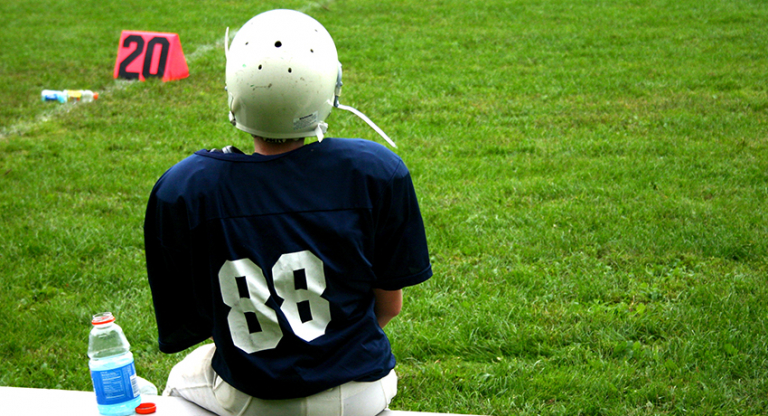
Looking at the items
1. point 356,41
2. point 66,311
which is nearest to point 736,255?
point 66,311

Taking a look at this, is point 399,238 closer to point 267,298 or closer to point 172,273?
point 267,298

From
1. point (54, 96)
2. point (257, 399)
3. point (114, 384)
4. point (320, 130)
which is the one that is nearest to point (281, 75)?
point (320, 130)

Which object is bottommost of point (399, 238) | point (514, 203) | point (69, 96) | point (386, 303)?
point (69, 96)

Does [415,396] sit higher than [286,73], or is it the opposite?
[286,73]

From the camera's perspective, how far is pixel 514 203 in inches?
231

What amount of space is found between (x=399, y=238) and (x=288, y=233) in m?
0.35

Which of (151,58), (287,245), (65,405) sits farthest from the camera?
(151,58)

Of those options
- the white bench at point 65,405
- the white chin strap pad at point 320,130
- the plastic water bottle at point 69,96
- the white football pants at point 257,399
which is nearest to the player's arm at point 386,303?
the white football pants at point 257,399

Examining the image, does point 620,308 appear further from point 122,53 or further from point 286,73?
point 122,53

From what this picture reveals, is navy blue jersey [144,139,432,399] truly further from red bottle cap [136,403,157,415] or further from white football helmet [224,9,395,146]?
red bottle cap [136,403,157,415]

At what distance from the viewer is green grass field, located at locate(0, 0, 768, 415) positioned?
372cm

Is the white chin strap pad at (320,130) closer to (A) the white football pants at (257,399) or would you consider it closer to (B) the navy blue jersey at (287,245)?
(B) the navy blue jersey at (287,245)

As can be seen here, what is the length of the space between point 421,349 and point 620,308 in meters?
1.18

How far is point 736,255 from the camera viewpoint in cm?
478
